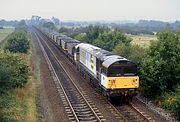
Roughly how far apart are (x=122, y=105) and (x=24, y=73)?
10.8 meters

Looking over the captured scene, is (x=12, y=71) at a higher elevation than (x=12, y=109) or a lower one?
higher

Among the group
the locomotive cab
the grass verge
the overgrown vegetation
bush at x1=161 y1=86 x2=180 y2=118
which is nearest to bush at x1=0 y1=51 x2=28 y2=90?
the overgrown vegetation

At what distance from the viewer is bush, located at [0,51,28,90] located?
2380 cm

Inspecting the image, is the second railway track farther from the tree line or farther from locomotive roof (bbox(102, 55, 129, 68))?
the tree line

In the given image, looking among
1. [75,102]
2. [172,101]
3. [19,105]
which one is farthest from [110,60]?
[19,105]

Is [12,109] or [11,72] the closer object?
[12,109]

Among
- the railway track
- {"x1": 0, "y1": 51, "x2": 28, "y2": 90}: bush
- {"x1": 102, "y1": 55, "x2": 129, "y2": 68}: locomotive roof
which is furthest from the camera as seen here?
{"x1": 0, "y1": 51, "x2": 28, "y2": 90}: bush

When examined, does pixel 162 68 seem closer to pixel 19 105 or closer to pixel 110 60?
pixel 110 60

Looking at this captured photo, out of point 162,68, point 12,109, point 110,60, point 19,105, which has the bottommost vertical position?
point 19,105

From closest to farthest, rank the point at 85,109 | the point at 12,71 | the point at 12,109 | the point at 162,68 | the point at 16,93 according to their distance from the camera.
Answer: the point at 12,109, the point at 85,109, the point at 162,68, the point at 12,71, the point at 16,93

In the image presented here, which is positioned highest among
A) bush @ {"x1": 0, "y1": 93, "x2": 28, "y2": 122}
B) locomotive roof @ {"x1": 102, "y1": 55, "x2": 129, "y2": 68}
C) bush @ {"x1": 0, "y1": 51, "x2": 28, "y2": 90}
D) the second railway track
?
locomotive roof @ {"x1": 102, "y1": 55, "x2": 129, "y2": 68}

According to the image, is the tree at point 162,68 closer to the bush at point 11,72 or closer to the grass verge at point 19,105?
the grass verge at point 19,105

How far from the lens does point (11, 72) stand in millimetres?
24672

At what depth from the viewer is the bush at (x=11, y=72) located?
78.1 feet
